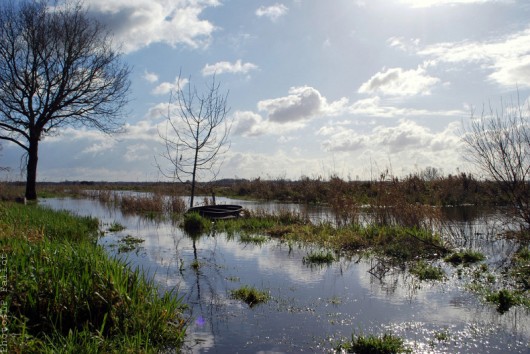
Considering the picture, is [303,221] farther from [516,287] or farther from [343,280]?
[516,287]

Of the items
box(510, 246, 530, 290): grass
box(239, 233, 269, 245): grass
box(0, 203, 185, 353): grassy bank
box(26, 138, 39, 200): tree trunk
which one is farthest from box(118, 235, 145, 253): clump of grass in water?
box(26, 138, 39, 200): tree trunk

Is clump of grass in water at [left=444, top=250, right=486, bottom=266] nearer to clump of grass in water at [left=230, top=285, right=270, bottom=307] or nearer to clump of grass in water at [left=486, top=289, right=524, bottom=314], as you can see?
clump of grass in water at [left=486, top=289, right=524, bottom=314]

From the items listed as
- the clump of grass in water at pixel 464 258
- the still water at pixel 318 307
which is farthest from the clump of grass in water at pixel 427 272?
the clump of grass in water at pixel 464 258

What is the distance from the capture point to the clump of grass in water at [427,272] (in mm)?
8547

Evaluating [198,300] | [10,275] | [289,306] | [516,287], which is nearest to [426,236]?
[516,287]

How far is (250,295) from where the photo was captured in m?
7.00

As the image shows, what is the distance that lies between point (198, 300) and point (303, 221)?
958 centimetres

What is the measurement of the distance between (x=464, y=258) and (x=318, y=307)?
5.15 m

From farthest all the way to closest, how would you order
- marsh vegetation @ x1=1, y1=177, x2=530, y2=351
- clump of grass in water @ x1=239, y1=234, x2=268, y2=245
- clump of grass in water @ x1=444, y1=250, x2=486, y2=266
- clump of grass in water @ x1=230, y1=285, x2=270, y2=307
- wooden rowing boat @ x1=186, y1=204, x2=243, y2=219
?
wooden rowing boat @ x1=186, y1=204, x2=243, y2=219 < clump of grass in water @ x1=239, y1=234, x2=268, y2=245 < clump of grass in water @ x1=444, y1=250, x2=486, y2=266 < clump of grass in water @ x1=230, y1=285, x2=270, y2=307 < marsh vegetation @ x1=1, y1=177, x2=530, y2=351

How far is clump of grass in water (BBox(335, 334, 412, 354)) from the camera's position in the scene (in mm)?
4887

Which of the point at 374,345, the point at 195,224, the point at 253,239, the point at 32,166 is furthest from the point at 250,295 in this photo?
the point at 32,166

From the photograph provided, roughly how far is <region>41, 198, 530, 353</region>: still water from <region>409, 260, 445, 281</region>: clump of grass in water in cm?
23

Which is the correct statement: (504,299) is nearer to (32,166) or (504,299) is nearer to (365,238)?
(365,238)

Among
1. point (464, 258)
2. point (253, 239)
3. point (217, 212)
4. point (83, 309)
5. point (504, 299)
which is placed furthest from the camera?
point (217, 212)
